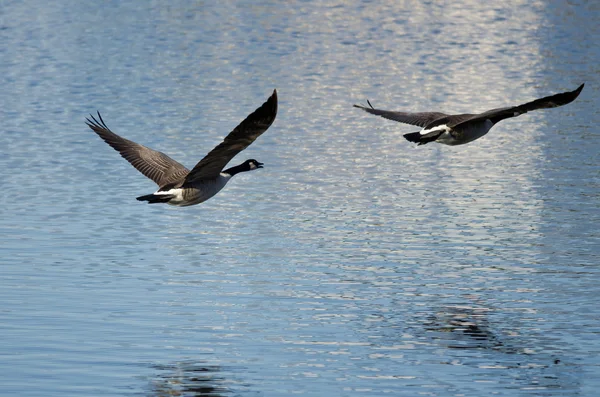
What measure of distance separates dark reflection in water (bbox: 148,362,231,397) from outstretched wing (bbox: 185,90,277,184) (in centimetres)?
241

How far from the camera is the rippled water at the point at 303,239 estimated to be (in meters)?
14.2

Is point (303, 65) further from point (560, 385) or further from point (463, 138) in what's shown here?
point (560, 385)

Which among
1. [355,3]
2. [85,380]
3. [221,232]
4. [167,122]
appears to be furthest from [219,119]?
[355,3]

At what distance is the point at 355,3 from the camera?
63562 mm

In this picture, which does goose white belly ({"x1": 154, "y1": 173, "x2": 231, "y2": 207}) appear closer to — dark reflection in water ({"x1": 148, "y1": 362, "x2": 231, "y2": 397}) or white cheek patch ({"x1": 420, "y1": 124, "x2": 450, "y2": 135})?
dark reflection in water ({"x1": 148, "y1": 362, "x2": 231, "y2": 397})

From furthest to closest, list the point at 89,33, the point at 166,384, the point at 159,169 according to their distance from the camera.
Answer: the point at 89,33 < the point at 159,169 < the point at 166,384

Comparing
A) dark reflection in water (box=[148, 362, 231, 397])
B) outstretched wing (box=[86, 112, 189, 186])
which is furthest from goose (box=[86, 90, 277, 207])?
dark reflection in water (box=[148, 362, 231, 397])

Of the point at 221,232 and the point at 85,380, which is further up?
the point at 85,380

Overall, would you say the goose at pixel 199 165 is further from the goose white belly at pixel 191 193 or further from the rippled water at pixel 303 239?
the rippled water at pixel 303 239

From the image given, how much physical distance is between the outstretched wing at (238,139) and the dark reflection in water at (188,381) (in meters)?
2.41

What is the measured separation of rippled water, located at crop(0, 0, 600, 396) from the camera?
46.5 feet

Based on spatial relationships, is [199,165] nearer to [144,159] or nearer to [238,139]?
[238,139]

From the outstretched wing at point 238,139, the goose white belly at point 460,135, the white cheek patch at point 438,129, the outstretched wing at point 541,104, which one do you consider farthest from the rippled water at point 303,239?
the outstretched wing at point 541,104

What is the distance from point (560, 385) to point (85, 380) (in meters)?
5.04
